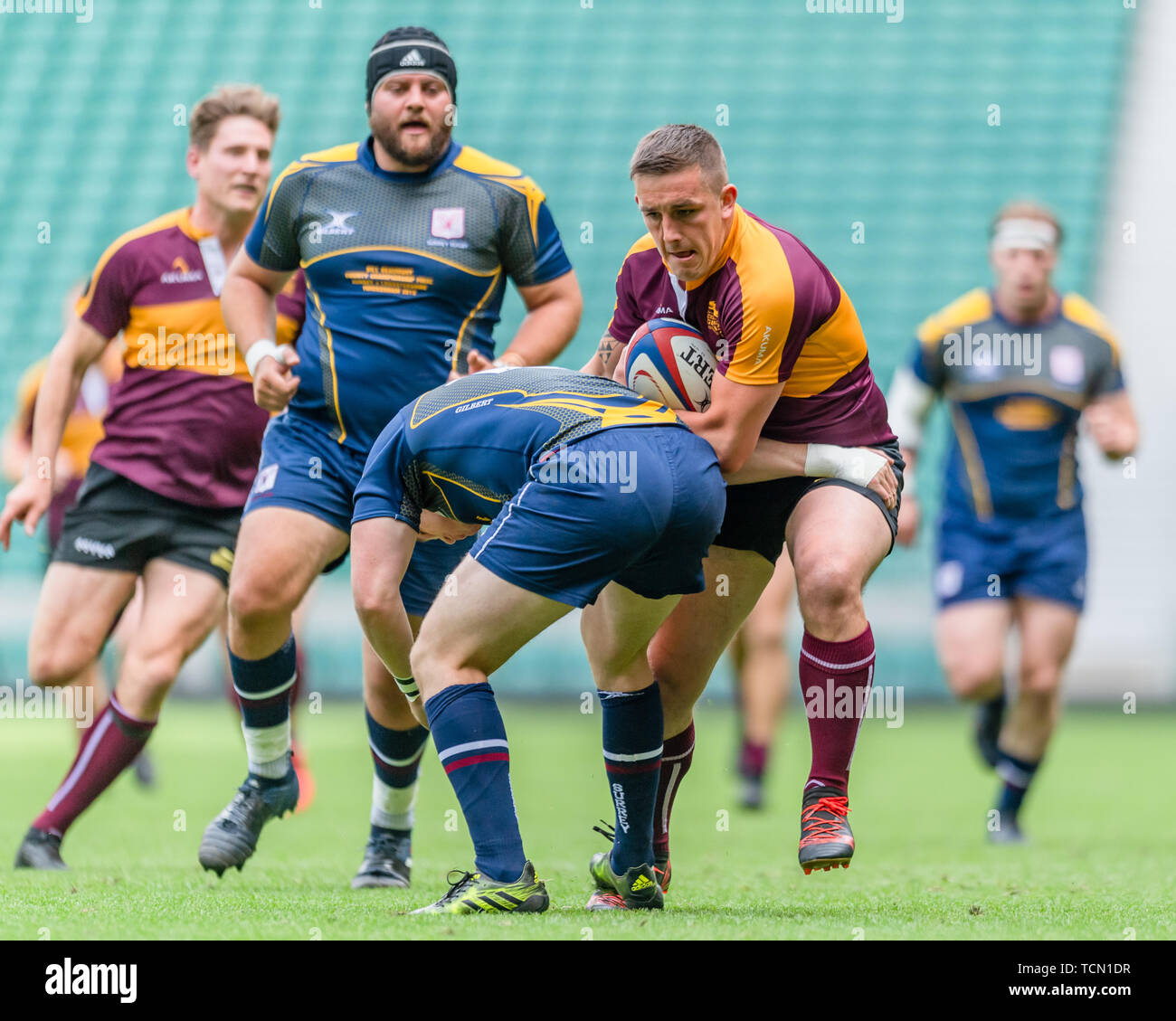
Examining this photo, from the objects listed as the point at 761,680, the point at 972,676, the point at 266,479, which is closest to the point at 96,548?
the point at 266,479

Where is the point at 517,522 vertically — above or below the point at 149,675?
above

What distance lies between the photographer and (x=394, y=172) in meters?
5.64

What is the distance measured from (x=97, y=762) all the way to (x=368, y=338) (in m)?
1.86

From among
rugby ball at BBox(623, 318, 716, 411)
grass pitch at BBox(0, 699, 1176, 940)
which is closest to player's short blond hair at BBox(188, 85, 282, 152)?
rugby ball at BBox(623, 318, 716, 411)

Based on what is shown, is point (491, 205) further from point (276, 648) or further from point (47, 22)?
point (47, 22)

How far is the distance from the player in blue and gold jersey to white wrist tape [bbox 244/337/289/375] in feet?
3.43

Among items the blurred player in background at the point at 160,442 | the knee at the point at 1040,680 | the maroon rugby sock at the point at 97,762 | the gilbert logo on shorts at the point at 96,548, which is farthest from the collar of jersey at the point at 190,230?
the knee at the point at 1040,680

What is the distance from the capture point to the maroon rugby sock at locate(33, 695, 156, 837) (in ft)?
19.4

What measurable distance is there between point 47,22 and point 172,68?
2128 mm

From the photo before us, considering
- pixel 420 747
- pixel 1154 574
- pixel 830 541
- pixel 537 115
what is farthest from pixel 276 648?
pixel 537 115

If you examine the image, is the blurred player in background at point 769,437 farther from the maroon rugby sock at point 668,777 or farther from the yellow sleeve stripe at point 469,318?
Result: the yellow sleeve stripe at point 469,318

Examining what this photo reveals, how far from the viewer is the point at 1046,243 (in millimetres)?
7926

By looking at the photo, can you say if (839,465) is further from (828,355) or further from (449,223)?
(449,223)

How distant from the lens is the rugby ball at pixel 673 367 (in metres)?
4.79
